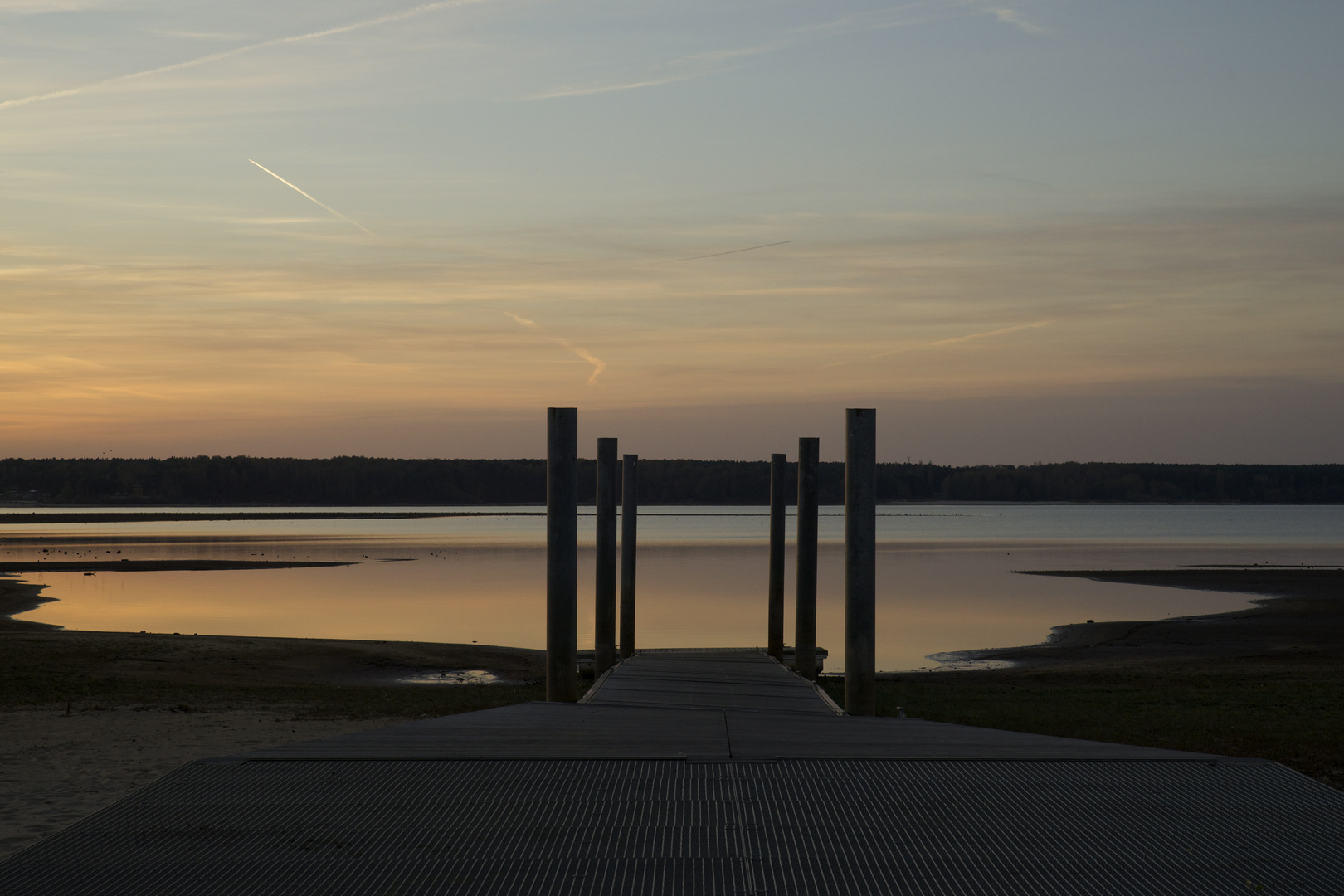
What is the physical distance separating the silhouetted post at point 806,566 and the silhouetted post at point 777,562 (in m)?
1.56

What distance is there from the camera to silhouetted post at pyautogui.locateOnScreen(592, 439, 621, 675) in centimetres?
1775

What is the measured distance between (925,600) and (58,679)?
99.5 ft

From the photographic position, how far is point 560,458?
1201cm

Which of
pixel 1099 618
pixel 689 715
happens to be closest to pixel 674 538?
pixel 1099 618

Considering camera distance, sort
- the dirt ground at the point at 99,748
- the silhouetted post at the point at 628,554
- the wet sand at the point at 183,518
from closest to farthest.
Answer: the dirt ground at the point at 99,748 → the silhouetted post at the point at 628,554 → the wet sand at the point at 183,518

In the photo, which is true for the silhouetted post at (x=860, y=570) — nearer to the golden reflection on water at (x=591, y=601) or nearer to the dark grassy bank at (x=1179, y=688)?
the dark grassy bank at (x=1179, y=688)

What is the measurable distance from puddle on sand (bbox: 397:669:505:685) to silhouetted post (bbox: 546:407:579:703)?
9.15m

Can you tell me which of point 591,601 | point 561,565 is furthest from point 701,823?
point 591,601

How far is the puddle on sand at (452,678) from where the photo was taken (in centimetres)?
2127

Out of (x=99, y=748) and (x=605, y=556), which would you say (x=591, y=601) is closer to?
(x=605, y=556)

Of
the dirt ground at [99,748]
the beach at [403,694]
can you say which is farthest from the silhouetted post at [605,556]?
the dirt ground at [99,748]

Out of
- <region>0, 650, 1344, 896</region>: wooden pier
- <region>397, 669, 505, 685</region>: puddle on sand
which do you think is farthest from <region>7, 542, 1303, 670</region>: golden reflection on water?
<region>0, 650, 1344, 896</region>: wooden pier

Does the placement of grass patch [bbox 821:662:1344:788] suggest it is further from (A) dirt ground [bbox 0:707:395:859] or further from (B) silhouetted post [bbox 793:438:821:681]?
(A) dirt ground [bbox 0:707:395:859]

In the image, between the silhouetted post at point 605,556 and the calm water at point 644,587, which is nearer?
the silhouetted post at point 605,556
